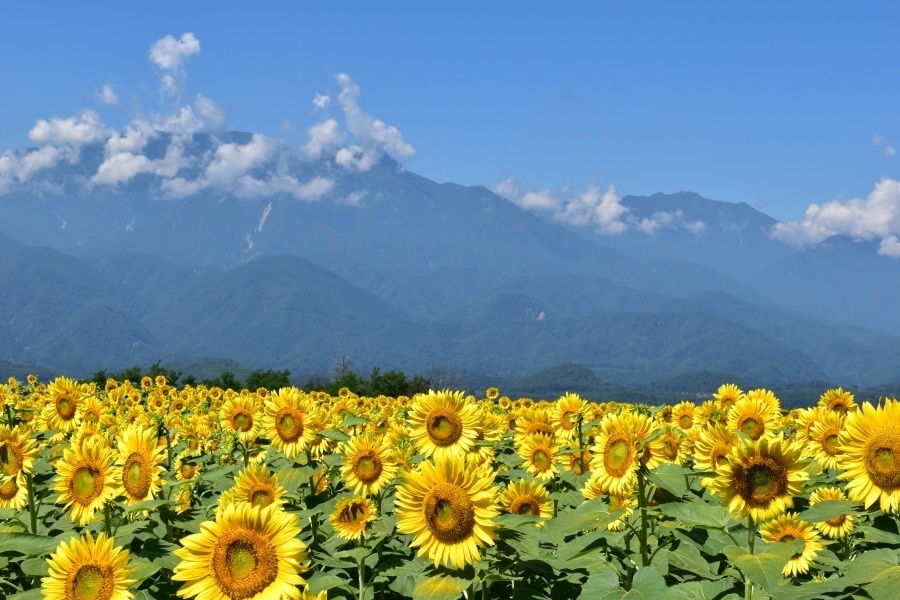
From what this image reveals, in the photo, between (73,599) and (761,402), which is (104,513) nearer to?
(73,599)

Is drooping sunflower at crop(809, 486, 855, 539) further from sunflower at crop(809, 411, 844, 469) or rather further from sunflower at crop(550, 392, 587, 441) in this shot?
sunflower at crop(550, 392, 587, 441)

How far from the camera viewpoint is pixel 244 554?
3824 millimetres

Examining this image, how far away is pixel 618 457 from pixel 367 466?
237cm

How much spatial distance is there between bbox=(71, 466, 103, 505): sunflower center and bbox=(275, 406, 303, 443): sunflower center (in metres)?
1.68

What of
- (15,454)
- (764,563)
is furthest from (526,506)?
(15,454)

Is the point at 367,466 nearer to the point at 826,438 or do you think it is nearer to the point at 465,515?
the point at 465,515

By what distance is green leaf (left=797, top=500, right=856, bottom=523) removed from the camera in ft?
12.4

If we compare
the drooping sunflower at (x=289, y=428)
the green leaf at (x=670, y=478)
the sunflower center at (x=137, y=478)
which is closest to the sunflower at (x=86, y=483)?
the sunflower center at (x=137, y=478)

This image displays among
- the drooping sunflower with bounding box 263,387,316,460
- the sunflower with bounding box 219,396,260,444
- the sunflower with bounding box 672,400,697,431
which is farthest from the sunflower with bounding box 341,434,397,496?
the sunflower with bounding box 672,400,697,431

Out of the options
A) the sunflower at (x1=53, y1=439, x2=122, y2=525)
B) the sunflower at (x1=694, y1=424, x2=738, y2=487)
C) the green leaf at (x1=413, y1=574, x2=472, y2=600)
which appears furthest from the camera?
the sunflower at (x1=53, y1=439, x2=122, y2=525)

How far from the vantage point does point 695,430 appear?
818cm

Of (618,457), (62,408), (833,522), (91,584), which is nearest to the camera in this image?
(91,584)

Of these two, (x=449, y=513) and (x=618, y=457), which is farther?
(x=618, y=457)

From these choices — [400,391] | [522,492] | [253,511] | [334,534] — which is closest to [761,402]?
[522,492]
